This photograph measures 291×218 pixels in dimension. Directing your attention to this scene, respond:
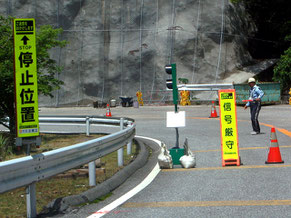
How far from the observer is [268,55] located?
167 ft

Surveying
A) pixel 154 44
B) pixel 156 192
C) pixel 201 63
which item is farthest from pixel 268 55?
pixel 156 192

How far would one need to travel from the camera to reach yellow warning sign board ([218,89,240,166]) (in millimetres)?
9898

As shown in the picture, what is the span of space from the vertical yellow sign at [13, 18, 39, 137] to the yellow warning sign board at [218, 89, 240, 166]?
4281mm

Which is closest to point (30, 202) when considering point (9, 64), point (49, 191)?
point (49, 191)

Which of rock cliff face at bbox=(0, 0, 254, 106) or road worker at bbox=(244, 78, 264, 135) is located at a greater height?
rock cliff face at bbox=(0, 0, 254, 106)

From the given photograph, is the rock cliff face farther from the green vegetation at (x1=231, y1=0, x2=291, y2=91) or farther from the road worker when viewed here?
the road worker

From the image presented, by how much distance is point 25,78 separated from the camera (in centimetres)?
675

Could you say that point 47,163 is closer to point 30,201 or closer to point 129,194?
point 30,201

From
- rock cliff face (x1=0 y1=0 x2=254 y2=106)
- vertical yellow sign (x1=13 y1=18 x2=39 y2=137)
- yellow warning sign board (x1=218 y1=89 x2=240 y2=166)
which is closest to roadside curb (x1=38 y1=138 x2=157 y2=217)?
vertical yellow sign (x1=13 y1=18 x2=39 y2=137)

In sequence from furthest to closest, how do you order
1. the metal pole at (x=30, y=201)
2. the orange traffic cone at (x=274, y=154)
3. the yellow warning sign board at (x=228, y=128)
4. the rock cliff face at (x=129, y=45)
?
the rock cliff face at (x=129, y=45)
the orange traffic cone at (x=274, y=154)
the yellow warning sign board at (x=228, y=128)
the metal pole at (x=30, y=201)

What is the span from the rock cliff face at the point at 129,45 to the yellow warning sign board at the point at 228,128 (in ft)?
118

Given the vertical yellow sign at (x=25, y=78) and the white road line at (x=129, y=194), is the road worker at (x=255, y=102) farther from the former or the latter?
the vertical yellow sign at (x=25, y=78)

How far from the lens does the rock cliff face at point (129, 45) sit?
4644 centimetres

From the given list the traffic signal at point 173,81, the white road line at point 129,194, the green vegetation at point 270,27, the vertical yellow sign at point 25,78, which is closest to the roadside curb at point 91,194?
the white road line at point 129,194
